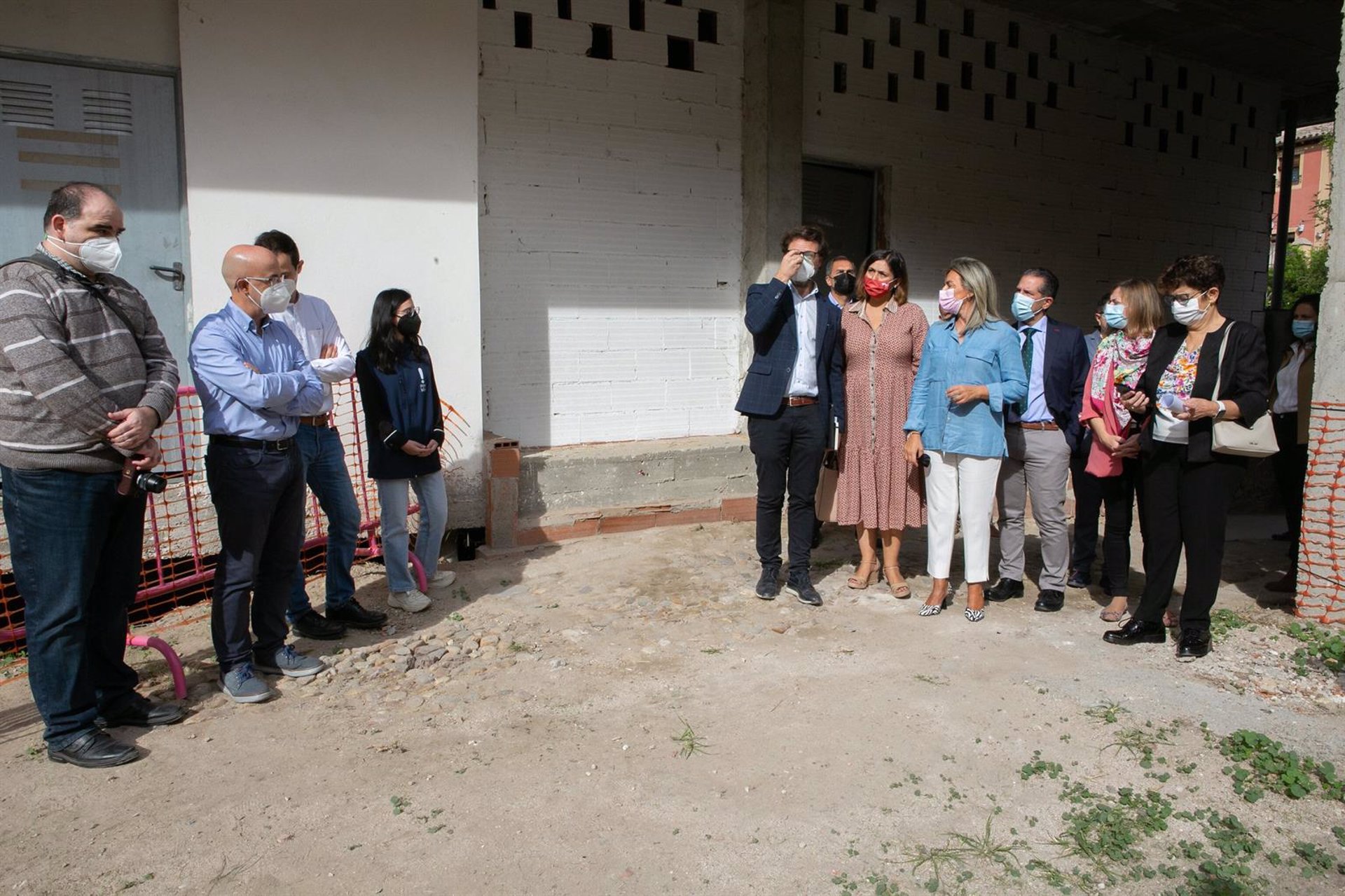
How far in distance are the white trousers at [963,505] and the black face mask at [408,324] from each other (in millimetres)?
2845

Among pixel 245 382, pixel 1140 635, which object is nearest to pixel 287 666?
pixel 245 382

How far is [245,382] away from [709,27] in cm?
516

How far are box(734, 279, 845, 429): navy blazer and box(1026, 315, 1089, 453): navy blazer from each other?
114 centimetres

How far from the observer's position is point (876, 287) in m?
5.34

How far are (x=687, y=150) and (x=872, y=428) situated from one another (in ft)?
10.2

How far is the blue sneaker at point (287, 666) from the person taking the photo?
4.21 metres

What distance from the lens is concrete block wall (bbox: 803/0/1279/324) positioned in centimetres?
842

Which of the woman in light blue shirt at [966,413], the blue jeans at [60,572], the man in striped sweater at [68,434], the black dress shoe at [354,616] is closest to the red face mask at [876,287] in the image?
the woman in light blue shirt at [966,413]

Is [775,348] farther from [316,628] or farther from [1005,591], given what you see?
[316,628]

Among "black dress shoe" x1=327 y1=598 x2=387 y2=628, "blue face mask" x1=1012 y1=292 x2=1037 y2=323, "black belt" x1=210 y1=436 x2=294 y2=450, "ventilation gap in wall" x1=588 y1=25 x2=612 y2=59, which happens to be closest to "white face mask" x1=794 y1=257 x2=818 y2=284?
"blue face mask" x1=1012 y1=292 x2=1037 y2=323

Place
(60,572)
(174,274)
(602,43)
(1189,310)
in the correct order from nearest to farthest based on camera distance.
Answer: (60,572) → (1189,310) → (174,274) → (602,43)

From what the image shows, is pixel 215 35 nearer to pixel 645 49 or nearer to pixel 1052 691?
pixel 645 49

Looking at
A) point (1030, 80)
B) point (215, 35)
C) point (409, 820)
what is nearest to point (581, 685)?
point (409, 820)

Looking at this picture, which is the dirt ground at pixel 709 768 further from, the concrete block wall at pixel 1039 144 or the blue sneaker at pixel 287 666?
the concrete block wall at pixel 1039 144
